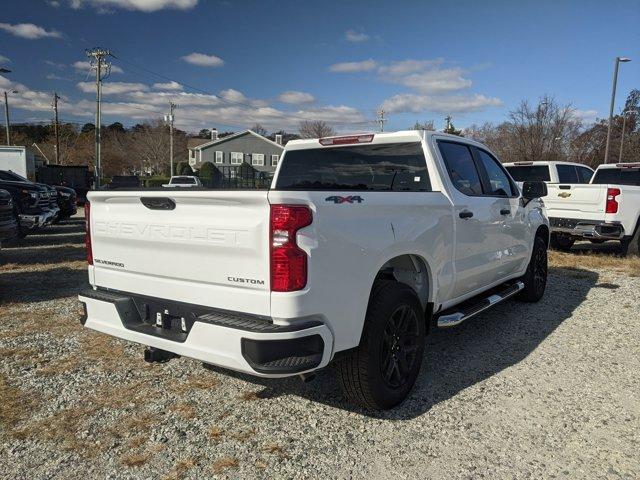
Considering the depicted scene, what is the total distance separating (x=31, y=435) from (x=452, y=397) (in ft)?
9.48

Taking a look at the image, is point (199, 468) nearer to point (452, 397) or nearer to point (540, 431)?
point (452, 397)

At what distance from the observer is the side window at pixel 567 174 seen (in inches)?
486

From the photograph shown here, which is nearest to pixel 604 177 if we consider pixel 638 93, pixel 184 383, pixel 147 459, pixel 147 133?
pixel 184 383

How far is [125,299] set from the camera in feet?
10.9

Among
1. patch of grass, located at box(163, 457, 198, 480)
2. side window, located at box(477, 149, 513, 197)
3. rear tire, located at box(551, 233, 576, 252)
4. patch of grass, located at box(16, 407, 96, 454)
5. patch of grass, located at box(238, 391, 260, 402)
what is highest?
side window, located at box(477, 149, 513, 197)

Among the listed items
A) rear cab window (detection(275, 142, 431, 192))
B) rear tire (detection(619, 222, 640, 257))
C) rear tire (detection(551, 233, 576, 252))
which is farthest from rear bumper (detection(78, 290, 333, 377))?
rear tire (detection(551, 233, 576, 252))

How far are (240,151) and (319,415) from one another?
220ft

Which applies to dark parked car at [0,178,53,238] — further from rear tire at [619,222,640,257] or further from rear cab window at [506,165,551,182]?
rear tire at [619,222,640,257]

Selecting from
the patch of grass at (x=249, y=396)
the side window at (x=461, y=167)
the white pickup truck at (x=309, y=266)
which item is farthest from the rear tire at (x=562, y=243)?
the patch of grass at (x=249, y=396)

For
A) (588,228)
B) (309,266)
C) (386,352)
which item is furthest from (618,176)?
(309,266)

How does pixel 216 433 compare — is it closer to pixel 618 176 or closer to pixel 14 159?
pixel 618 176

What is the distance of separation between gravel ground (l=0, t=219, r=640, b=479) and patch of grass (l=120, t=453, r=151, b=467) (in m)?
0.01

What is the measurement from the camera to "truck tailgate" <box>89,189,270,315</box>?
8.83 feet

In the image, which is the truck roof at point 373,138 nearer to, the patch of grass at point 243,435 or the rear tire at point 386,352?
the rear tire at point 386,352
